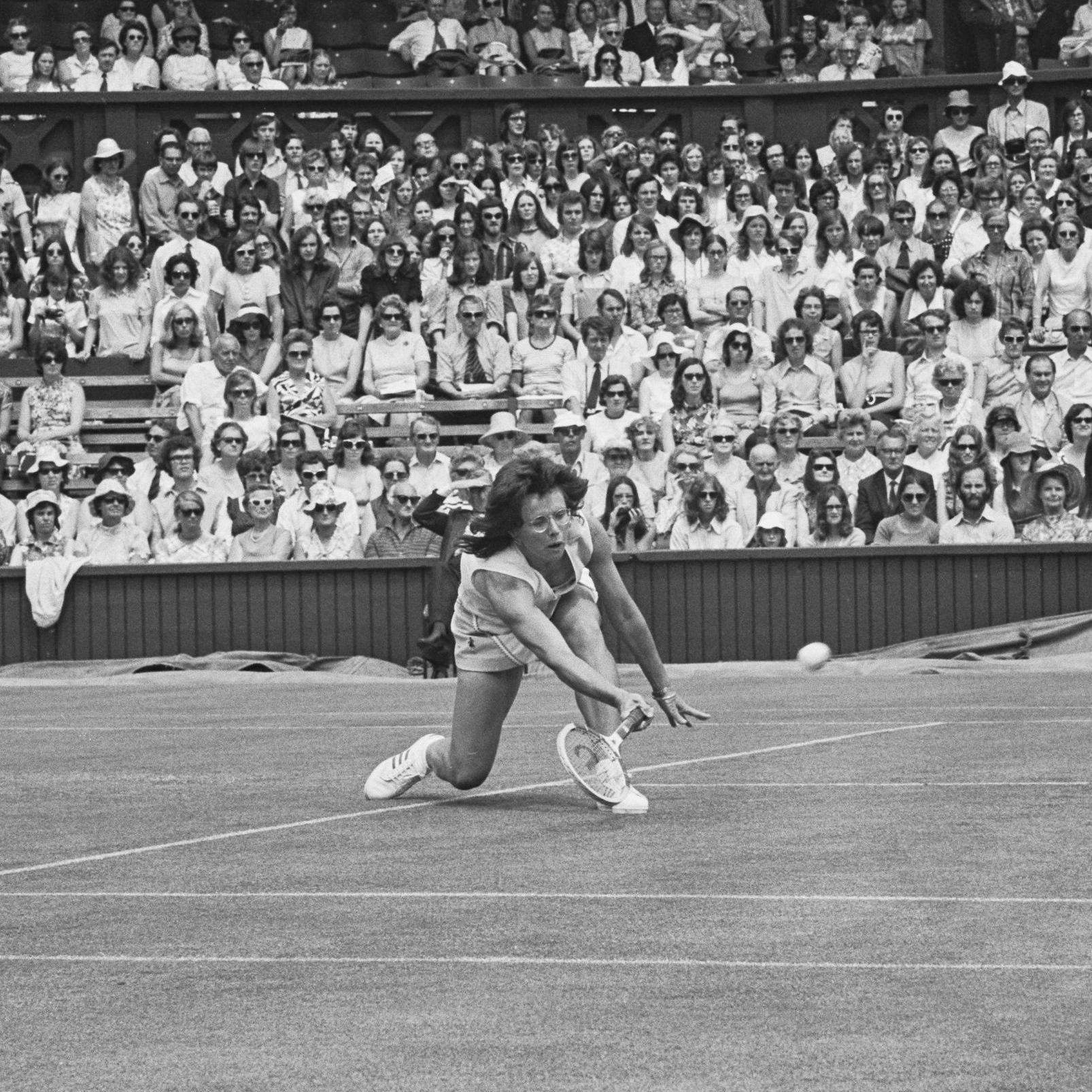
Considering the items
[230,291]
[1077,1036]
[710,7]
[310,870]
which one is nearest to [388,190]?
[230,291]

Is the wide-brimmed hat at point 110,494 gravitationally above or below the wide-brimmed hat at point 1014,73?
below

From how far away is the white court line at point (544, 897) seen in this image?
5430 millimetres

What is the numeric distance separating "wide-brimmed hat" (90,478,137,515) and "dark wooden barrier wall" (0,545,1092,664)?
71 centimetres

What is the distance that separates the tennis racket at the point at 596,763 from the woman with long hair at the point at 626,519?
930 centimetres

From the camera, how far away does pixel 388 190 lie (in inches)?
853

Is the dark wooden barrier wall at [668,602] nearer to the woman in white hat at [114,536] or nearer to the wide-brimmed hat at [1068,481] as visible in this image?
the woman in white hat at [114,536]

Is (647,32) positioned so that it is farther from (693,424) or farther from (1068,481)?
(1068,481)

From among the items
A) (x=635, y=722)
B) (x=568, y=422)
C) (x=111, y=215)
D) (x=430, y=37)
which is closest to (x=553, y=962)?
(x=635, y=722)

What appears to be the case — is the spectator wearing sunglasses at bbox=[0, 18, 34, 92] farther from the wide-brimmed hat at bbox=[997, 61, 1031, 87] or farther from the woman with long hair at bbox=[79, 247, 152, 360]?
the wide-brimmed hat at bbox=[997, 61, 1031, 87]

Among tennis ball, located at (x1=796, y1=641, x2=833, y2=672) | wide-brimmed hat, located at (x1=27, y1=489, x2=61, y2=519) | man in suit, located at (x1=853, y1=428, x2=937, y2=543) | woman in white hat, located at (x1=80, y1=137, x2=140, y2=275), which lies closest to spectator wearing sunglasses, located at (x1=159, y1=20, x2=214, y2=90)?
woman in white hat, located at (x1=80, y1=137, x2=140, y2=275)

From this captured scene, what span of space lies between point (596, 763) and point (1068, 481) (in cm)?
1011

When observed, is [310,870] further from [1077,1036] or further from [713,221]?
[713,221]

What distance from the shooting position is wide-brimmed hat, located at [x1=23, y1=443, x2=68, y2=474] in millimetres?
17375

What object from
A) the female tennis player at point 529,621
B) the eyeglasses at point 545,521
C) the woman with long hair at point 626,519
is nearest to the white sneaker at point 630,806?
the female tennis player at point 529,621
